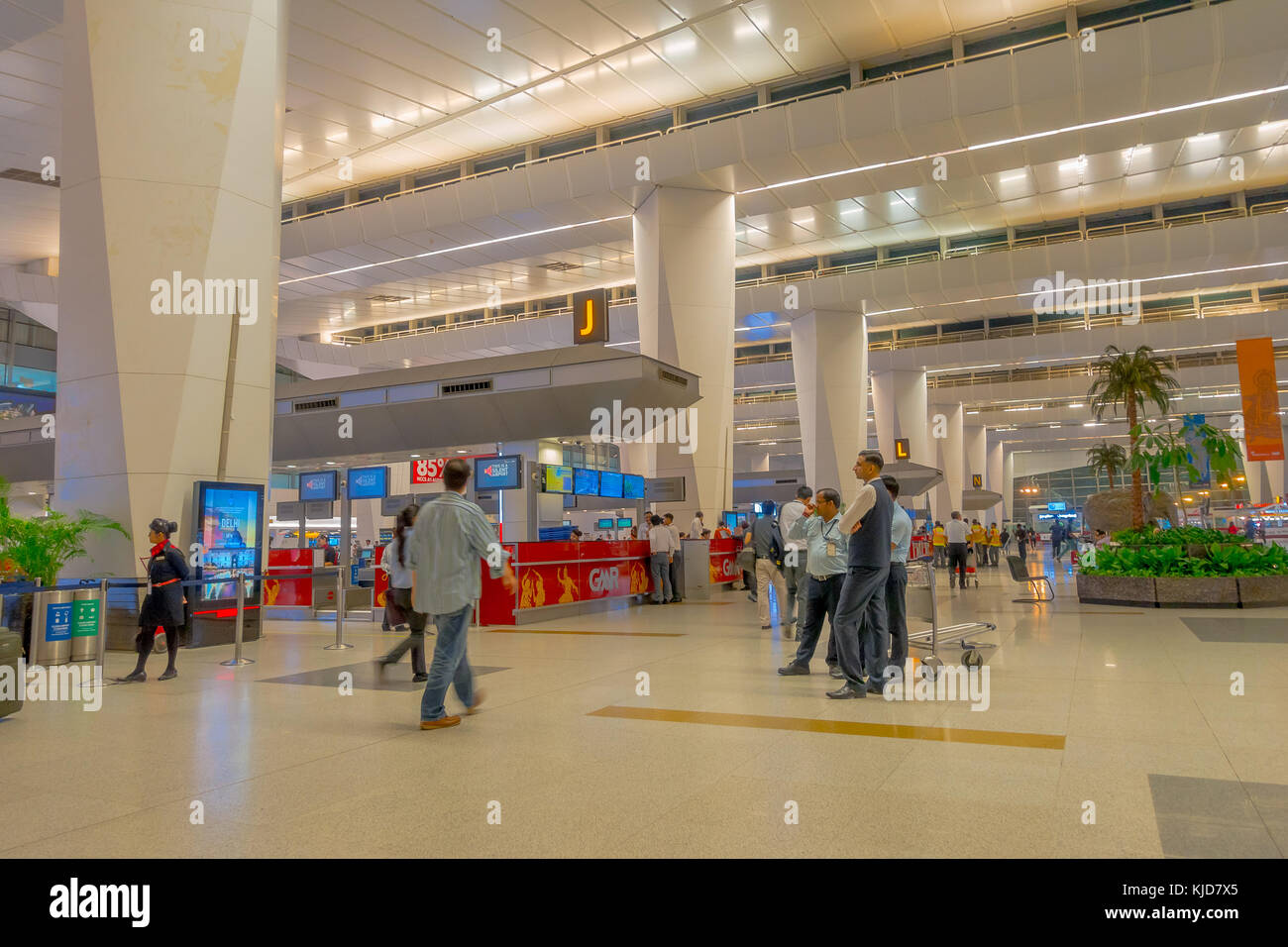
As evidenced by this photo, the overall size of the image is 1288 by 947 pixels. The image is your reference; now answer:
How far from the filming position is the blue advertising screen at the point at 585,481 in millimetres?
16141

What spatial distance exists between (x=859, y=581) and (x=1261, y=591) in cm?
1059

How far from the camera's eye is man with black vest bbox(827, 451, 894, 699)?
6367 millimetres

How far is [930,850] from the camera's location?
3121mm

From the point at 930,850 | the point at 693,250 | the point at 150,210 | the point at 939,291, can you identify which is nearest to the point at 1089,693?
the point at 930,850

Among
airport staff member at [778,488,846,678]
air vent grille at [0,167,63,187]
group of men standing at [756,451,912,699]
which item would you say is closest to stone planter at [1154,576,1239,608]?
group of men standing at [756,451,912,699]

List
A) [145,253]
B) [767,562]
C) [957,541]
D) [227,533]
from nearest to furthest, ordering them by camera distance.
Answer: [145,253], [227,533], [767,562], [957,541]

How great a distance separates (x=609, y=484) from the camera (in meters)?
17.4

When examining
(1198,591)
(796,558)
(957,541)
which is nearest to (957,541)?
(957,541)

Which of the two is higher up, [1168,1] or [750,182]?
[1168,1]

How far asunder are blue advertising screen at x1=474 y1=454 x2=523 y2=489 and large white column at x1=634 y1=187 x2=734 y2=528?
5.77m

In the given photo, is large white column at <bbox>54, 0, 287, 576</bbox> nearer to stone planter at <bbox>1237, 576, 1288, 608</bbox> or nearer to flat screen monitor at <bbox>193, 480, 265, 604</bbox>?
flat screen monitor at <bbox>193, 480, 265, 604</bbox>
